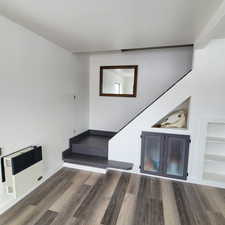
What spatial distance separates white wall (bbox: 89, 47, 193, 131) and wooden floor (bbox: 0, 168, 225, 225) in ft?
5.37

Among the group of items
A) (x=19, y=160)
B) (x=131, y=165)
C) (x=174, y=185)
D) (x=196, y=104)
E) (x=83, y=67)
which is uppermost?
(x=83, y=67)

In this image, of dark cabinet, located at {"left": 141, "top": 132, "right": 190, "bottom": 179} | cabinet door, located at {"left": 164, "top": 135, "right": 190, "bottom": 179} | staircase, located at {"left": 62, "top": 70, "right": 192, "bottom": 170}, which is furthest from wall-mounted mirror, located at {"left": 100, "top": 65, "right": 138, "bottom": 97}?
cabinet door, located at {"left": 164, "top": 135, "right": 190, "bottom": 179}

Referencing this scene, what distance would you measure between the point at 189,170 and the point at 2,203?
2848 mm

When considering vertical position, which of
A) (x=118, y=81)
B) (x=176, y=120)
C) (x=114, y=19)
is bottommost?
(x=176, y=120)

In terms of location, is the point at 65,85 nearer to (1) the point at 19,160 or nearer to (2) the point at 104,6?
(1) the point at 19,160

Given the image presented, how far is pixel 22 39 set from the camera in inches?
81.6

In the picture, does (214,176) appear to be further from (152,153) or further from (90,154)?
(90,154)

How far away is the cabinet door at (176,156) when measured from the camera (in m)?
2.63

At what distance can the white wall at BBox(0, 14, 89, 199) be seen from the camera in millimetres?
1907

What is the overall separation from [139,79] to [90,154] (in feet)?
6.86

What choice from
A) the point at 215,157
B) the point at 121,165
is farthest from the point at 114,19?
the point at 215,157

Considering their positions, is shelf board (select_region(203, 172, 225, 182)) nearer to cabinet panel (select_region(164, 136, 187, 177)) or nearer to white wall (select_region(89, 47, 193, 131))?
cabinet panel (select_region(164, 136, 187, 177))

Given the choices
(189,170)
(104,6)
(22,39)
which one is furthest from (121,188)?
(22,39)

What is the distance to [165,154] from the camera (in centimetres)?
272
